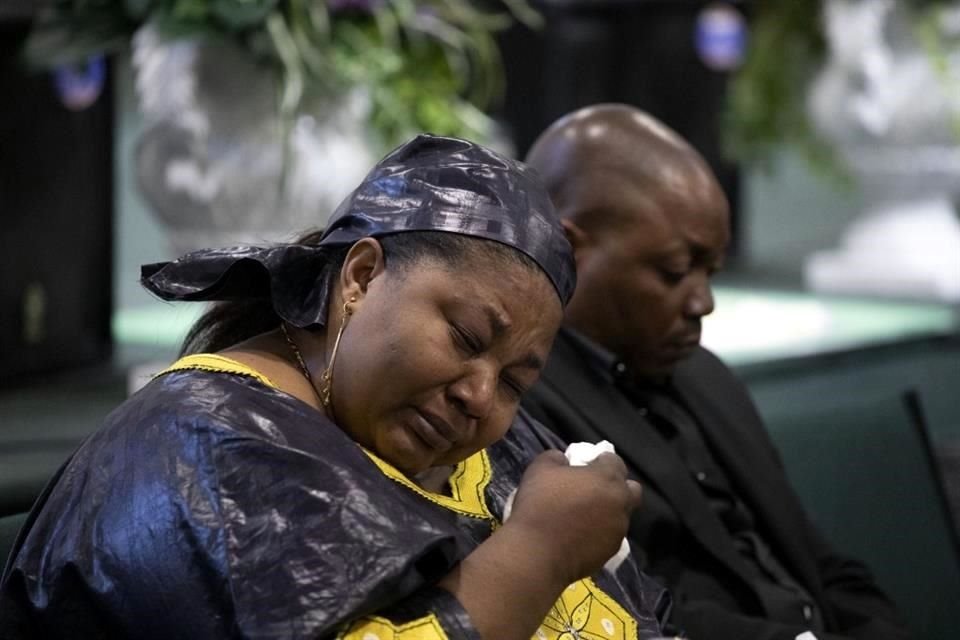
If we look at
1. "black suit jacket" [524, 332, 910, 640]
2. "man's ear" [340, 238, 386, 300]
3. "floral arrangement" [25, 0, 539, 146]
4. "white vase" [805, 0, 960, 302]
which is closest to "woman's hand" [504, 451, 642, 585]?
"man's ear" [340, 238, 386, 300]

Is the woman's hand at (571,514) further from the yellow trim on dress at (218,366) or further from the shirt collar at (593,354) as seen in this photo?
the shirt collar at (593,354)

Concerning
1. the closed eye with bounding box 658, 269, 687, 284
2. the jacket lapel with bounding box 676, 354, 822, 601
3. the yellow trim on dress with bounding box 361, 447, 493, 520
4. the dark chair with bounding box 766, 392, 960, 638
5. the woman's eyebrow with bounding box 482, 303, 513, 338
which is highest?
the woman's eyebrow with bounding box 482, 303, 513, 338

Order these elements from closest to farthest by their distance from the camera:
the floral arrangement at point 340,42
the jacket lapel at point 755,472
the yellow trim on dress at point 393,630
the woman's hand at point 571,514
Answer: the yellow trim on dress at point 393,630 < the woman's hand at point 571,514 < the jacket lapel at point 755,472 < the floral arrangement at point 340,42

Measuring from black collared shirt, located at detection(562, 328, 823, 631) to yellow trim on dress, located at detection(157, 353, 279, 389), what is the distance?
840 millimetres

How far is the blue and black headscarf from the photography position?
1.40 meters

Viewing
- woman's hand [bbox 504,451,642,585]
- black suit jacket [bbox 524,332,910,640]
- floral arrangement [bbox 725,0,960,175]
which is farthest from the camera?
floral arrangement [bbox 725,0,960,175]

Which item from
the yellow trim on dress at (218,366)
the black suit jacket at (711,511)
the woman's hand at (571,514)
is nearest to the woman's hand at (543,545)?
the woman's hand at (571,514)

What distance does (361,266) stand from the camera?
4.66 ft

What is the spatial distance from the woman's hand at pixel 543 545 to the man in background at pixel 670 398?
1.87 feet

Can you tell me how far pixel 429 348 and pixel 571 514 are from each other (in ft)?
0.61

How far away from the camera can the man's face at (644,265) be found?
2.19m

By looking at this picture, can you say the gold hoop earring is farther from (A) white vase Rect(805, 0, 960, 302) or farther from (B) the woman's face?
(A) white vase Rect(805, 0, 960, 302)

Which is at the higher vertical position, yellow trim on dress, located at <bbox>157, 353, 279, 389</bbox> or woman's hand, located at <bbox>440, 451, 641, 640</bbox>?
yellow trim on dress, located at <bbox>157, 353, 279, 389</bbox>

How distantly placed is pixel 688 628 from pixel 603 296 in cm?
49
